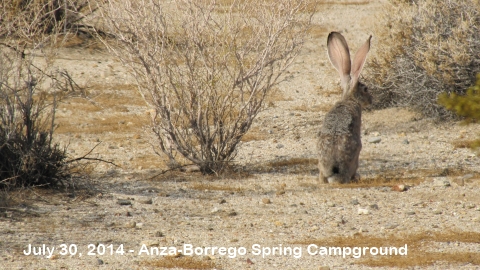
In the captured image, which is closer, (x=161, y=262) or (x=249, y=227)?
(x=161, y=262)

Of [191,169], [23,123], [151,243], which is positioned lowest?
[191,169]

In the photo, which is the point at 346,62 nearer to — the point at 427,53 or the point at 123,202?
the point at 427,53

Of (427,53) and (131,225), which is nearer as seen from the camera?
(131,225)

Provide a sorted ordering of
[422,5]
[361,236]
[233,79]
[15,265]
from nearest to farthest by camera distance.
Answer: [15,265]
[361,236]
[233,79]
[422,5]

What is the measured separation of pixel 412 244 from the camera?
17.2 feet

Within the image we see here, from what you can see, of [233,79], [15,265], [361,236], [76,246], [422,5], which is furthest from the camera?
[422,5]

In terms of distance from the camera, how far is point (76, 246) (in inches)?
203

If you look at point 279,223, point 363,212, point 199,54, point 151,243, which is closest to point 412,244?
point 363,212

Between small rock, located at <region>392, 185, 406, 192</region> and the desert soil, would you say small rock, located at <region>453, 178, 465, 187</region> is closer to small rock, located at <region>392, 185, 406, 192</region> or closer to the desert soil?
the desert soil

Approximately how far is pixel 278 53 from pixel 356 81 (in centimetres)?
104

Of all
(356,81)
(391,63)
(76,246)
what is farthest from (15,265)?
(391,63)

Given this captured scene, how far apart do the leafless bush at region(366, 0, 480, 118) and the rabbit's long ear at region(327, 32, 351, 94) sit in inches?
100

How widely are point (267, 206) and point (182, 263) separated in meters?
1.89

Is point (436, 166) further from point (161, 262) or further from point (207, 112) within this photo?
point (161, 262)
